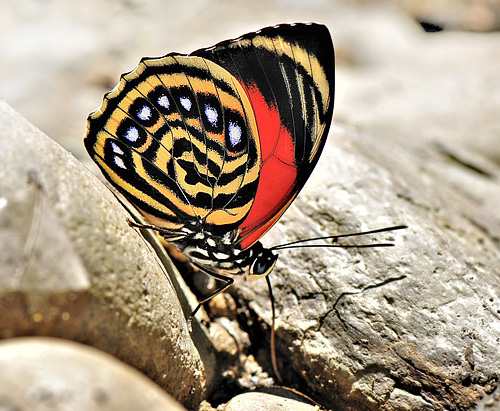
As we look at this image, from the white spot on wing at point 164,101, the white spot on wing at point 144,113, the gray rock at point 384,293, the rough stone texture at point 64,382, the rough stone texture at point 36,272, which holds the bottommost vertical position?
the gray rock at point 384,293

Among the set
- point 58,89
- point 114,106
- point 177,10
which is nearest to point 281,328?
point 114,106

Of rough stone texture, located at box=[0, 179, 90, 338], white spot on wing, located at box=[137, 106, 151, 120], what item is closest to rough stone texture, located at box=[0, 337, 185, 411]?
rough stone texture, located at box=[0, 179, 90, 338]

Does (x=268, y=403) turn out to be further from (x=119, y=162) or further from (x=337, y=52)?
(x=337, y=52)

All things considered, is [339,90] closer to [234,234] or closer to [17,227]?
[234,234]

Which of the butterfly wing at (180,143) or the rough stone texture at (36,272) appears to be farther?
the butterfly wing at (180,143)

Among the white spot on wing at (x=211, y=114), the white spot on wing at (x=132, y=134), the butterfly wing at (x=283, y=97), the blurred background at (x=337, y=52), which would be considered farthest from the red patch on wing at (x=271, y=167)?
the blurred background at (x=337, y=52)

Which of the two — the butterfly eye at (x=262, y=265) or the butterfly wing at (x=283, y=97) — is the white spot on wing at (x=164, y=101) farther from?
the butterfly eye at (x=262, y=265)

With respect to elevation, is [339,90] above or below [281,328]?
above
